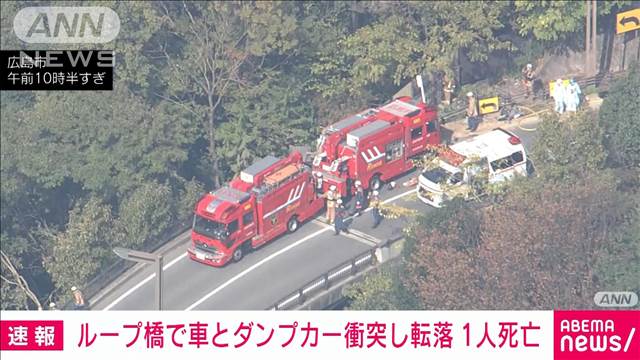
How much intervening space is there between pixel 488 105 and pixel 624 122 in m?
7.72

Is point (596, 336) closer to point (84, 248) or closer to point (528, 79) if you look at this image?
point (84, 248)

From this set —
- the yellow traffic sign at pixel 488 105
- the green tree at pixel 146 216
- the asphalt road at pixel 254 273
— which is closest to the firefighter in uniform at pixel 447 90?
the yellow traffic sign at pixel 488 105

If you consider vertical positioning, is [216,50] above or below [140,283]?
above

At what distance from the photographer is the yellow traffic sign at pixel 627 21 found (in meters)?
72.8

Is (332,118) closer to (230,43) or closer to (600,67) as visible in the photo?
(230,43)

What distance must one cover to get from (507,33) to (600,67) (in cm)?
443

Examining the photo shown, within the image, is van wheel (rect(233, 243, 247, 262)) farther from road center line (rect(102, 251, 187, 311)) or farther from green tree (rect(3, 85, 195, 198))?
green tree (rect(3, 85, 195, 198))

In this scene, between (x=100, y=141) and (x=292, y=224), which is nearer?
(x=292, y=224)

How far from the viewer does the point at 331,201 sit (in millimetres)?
63062

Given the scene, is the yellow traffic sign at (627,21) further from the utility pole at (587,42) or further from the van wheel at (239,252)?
the van wheel at (239,252)

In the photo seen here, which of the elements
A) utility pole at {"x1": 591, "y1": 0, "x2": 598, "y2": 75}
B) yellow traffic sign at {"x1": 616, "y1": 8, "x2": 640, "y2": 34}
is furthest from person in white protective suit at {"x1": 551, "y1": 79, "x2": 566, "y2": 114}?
yellow traffic sign at {"x1": 616, "y1": 8, "x2": 640, "y2": 34}

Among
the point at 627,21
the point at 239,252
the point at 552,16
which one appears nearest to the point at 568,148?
the point at 552,16

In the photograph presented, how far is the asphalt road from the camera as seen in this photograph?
60469 mm

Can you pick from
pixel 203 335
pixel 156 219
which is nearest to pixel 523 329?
pixel 203 335
